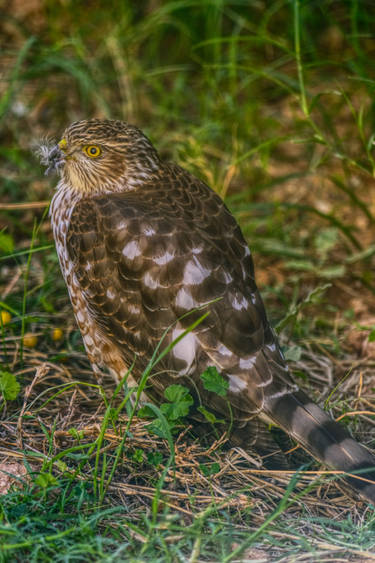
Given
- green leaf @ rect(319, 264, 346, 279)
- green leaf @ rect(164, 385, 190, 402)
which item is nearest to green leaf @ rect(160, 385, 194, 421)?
green leaf @ rect(164, 385, 190, 402)

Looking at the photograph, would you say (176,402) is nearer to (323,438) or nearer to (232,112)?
(323,438)

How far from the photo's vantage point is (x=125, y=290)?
2799mm

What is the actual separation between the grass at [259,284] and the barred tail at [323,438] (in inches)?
3.6

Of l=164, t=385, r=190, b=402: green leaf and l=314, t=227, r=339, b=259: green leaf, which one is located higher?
l=164, t=385, r=190, b=402: green leaf

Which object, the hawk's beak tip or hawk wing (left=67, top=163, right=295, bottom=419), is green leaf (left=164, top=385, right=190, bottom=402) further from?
the hawk's beak tip

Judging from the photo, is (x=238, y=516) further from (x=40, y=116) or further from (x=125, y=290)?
(x=40, y=116)

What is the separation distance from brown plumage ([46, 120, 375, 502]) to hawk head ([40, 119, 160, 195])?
0.01 meters

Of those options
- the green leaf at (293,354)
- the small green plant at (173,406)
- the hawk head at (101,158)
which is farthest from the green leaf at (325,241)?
the small green plant at (173,406)

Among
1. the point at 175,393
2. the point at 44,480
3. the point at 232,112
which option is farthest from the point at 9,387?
the point at 232,112

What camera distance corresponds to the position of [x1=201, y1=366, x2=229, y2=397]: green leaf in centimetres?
258

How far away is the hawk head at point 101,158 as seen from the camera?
312 cm

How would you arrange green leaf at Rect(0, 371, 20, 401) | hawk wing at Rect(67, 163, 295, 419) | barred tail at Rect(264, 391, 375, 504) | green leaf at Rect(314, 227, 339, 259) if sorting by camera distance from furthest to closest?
green leaf at Rect(314, 227, 339, 259), green leaf at Rect(0, 371, 20, 401), hawk wing at Rect(67, 163, 295, 419), barred tail at Rect(264, 391, 375, 504)

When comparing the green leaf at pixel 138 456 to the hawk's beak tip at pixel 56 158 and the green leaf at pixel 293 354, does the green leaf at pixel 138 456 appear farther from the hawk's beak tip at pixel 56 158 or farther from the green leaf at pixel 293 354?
the hawk's beak tip at pixel 56 158

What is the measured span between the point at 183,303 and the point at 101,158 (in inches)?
35.0
